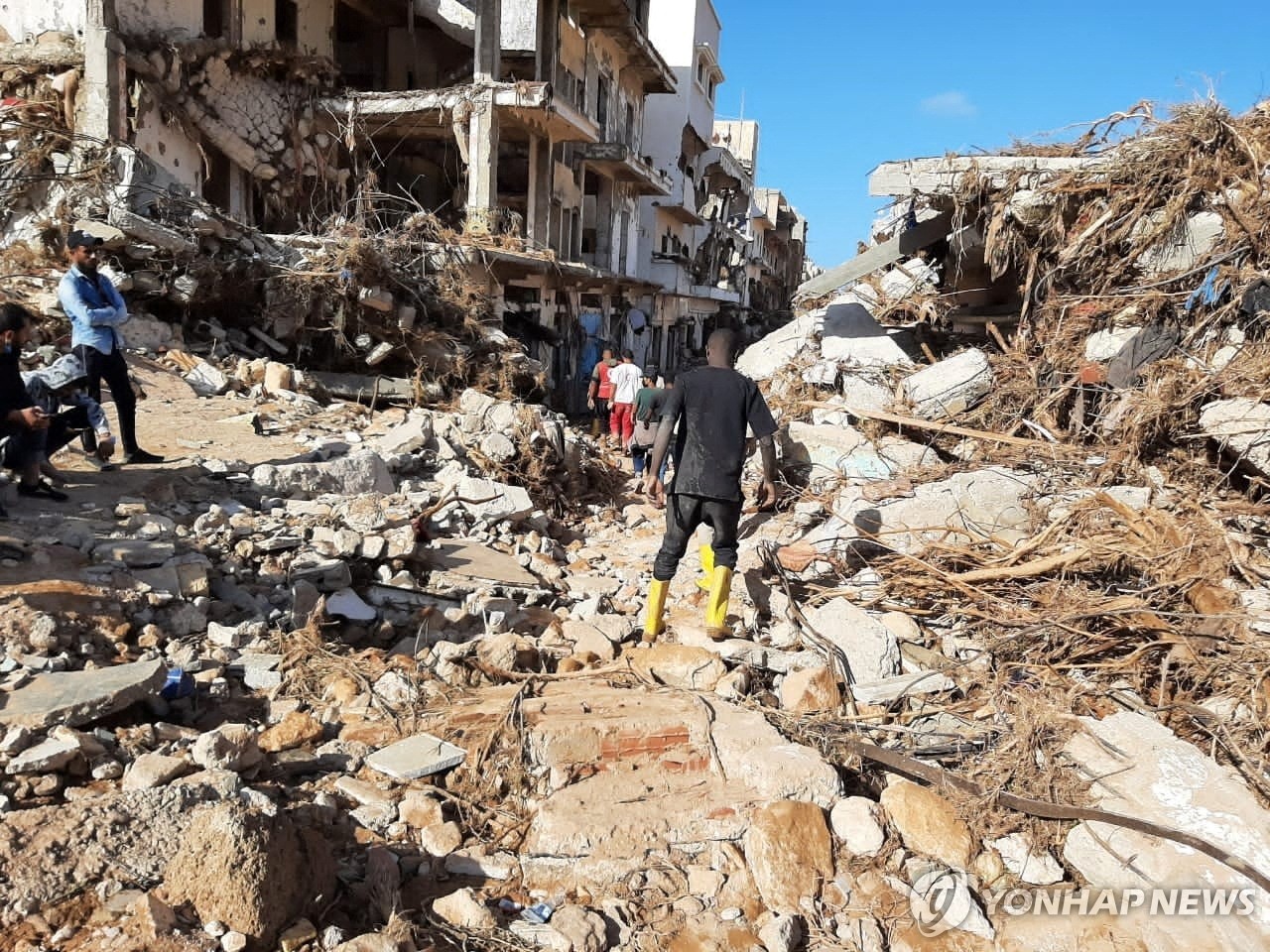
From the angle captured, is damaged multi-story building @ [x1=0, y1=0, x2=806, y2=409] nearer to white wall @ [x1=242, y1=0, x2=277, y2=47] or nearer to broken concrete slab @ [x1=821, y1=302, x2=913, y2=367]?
white wall @ [x1=242, y1=0, x2=277, y2=47]

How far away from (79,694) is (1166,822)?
384cm

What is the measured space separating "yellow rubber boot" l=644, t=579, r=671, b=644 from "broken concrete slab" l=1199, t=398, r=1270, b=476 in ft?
13.6

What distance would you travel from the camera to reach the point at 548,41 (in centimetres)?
1756

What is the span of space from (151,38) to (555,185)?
8.53 m

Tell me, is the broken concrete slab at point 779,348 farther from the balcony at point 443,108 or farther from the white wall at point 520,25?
the white wall at point 520,25

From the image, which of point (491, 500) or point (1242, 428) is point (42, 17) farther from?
point (1242, 428)

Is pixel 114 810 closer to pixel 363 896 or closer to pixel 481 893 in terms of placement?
pixel 363 896

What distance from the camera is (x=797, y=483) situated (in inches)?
301

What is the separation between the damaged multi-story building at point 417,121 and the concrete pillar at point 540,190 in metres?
0.04

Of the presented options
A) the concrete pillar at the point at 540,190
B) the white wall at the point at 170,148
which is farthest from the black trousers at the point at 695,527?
the concrete pillar at the point at 540,190

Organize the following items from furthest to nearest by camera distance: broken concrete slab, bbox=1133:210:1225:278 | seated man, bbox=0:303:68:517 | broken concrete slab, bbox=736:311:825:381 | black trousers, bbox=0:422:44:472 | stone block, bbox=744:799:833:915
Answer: broken concrete slab, bbox=736:311:825:381 < broken concrete slab, bbox=1133:210:1225:278 < black trousers, bbox=0:422:44:472 < seated man, bbox=0:303:68:517 < stone block, bbox=744:799:833:915

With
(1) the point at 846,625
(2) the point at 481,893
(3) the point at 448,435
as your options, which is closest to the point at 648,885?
(2) the point at 481,893

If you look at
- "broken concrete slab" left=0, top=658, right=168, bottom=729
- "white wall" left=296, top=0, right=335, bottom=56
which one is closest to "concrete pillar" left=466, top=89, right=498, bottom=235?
"white wall" left=296, top=0, right=335, bottom=56

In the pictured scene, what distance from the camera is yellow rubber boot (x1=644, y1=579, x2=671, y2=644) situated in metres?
4.63
